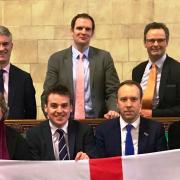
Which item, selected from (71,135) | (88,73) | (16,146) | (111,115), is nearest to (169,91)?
(111,115)

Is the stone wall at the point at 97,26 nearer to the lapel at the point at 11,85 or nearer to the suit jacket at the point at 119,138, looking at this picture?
the lapel at the point at 11,85

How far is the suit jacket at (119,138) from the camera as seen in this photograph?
170 inches

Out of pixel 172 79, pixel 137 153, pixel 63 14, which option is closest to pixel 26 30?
pixel 63 14

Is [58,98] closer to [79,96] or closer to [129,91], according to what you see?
[129,91]

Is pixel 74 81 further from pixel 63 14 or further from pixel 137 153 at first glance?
pixel 63 14

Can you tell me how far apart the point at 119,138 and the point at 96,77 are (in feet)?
3.10

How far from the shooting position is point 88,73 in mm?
5160

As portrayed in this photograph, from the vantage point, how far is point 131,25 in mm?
7746

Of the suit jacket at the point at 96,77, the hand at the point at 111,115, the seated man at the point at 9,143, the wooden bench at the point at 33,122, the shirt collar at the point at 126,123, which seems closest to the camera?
the seated man at the point at 9,143

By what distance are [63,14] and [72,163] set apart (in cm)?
416

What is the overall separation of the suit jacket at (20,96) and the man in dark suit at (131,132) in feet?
3.26

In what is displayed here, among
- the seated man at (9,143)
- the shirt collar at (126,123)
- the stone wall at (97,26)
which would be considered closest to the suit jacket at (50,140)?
the seated man at (9,143)

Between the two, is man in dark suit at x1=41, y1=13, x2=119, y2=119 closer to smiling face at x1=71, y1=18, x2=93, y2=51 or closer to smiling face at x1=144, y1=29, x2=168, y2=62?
smiling face at x1=71, y1=18, x2=93, y2=51

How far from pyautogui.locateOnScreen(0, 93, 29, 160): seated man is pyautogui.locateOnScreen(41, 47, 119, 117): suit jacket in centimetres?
104
